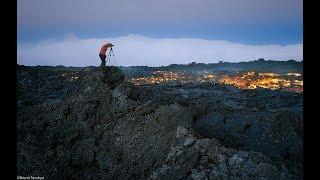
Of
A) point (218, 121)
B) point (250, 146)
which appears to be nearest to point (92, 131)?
point (218, 121)

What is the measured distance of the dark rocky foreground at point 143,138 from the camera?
19.0 ft

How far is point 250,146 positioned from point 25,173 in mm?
5076

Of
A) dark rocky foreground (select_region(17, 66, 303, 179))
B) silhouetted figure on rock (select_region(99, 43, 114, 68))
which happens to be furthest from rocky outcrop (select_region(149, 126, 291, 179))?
silhouetted figure on rock (select_region(99, 43, 114, 68))

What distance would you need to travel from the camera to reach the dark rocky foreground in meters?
5.80

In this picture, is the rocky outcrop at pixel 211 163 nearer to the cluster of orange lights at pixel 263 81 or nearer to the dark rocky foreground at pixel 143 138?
the dark rocky foreground at pixel 143 138

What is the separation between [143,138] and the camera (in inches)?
271

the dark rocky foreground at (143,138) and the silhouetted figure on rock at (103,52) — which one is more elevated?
the silhouetted figure on rock at (103,52)

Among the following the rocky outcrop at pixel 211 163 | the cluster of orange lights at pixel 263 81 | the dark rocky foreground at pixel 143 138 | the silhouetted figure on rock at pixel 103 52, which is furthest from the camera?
the cluster of orange lights at pixel 263 81

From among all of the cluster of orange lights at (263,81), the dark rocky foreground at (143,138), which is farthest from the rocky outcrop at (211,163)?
the cluster of orange lights at (263,81)

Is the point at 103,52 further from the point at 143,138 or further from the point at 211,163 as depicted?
the point at 211,163

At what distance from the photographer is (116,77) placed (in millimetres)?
9055

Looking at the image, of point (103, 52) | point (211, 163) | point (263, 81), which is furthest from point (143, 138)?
point (263, 81)

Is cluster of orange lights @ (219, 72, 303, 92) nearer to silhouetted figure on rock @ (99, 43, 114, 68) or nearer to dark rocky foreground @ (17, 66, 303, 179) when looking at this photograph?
silhouetted figure on rock @ (99, 43, 114, 68)
